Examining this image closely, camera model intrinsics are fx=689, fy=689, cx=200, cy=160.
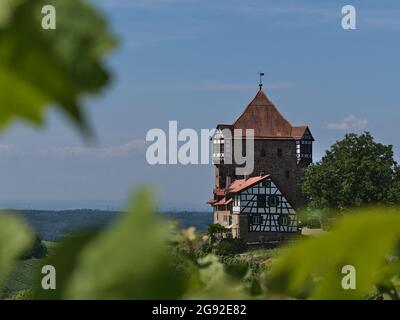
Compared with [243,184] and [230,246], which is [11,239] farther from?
[243,184]

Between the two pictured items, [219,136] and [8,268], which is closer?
[8,268]

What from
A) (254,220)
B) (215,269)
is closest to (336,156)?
(254,220)

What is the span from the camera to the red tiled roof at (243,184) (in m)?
21.1

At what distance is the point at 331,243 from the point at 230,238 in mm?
20233

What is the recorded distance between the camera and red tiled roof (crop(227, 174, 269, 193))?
21.1m

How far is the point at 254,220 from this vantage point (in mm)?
21031

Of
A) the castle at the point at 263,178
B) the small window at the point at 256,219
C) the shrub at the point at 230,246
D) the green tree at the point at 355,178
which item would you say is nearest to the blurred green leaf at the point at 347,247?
the green tree at the point at 355,178

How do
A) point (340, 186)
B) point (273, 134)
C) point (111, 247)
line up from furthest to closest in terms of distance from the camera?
point (273, 134), point (340, 186), point (111, 247)

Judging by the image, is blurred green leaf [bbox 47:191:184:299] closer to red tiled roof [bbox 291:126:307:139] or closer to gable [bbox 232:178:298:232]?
gable [bbox 232:178:298:232]

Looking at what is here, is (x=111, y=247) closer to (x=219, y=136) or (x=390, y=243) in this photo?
(x=390, y=243)

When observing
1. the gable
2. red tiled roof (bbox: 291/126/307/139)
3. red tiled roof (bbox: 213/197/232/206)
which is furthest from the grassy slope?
red tiled roof (bbox: 291/126/307/139)

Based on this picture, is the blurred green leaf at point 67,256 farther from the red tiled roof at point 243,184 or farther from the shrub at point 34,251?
the red tiled roof at point 243,184

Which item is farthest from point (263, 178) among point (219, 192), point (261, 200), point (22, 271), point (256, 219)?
point (22, 271)
